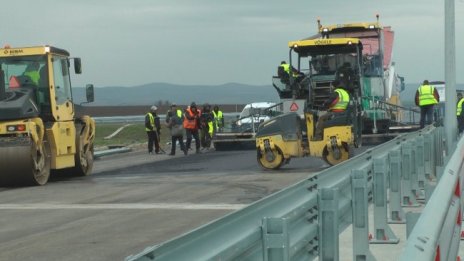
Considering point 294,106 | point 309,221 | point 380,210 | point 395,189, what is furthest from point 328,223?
point 294,106

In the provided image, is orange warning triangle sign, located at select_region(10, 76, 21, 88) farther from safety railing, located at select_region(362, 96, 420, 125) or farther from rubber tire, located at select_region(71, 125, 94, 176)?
safety railing, located at select_region(362, 96, 420, 125)

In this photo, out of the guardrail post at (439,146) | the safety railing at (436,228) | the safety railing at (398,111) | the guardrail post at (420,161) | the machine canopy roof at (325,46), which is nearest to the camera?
the safety railing at (436,228)

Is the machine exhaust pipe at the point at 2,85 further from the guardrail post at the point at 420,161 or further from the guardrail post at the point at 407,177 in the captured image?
the guardrail post at the point at 407,177

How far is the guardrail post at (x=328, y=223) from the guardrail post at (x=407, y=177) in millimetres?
5518

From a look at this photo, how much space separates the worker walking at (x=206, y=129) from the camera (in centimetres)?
3067

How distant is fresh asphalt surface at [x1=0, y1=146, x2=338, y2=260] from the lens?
363 inches

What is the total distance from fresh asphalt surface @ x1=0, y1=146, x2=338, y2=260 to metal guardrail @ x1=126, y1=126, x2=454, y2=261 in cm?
251

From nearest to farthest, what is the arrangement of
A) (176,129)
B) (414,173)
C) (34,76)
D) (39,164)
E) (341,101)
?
(414,173) < (39,164) < (341,101) < (34,76) < (176,129)

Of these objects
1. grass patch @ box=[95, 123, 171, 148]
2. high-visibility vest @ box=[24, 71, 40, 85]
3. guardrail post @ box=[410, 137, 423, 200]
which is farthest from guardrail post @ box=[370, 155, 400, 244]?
grass patch @ box=[95, 123, 171, 148]

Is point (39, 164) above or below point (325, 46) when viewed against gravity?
below

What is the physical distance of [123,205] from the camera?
42.1ft

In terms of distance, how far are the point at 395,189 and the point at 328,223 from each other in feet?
13.9

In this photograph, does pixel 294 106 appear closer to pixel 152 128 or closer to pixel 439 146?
pixel 439 146

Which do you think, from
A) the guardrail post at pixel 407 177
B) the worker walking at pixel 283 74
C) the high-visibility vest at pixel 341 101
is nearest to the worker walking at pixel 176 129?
the worker walking at pixel 283 74
